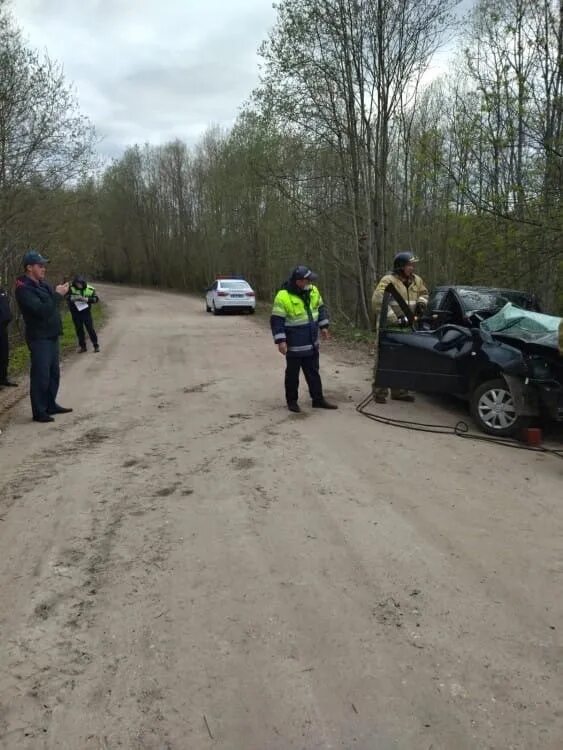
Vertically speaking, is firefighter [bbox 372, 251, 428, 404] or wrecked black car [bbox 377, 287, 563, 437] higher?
firefighter [bbox 372, 251, 428, 404]

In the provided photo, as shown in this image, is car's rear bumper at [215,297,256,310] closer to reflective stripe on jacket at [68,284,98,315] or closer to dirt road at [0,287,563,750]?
reflective stripe on jacket at [68,284,98,315]

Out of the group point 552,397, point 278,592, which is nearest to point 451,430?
point 552,397

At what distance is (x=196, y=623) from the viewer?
2.99m

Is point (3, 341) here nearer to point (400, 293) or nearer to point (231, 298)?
point (400, 293)

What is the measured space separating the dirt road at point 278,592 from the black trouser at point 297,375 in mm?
1139

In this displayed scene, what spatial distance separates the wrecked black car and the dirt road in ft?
1.92

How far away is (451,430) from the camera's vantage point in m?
6.61

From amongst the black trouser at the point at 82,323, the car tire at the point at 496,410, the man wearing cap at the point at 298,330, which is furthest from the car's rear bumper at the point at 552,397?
the black trouser at the point at 82,323

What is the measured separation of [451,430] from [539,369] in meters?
1.17

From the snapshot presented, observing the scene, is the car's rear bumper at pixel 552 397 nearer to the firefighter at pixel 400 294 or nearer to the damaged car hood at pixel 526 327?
the damaged car hood at pixel 526 327

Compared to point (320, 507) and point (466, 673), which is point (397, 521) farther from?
point (466, 673)

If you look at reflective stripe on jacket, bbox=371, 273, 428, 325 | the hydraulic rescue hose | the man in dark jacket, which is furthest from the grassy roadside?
the hydraulic rescue hose

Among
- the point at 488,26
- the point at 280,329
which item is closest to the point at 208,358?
the point at 280,329

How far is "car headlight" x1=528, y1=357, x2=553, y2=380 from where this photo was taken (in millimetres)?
5902
